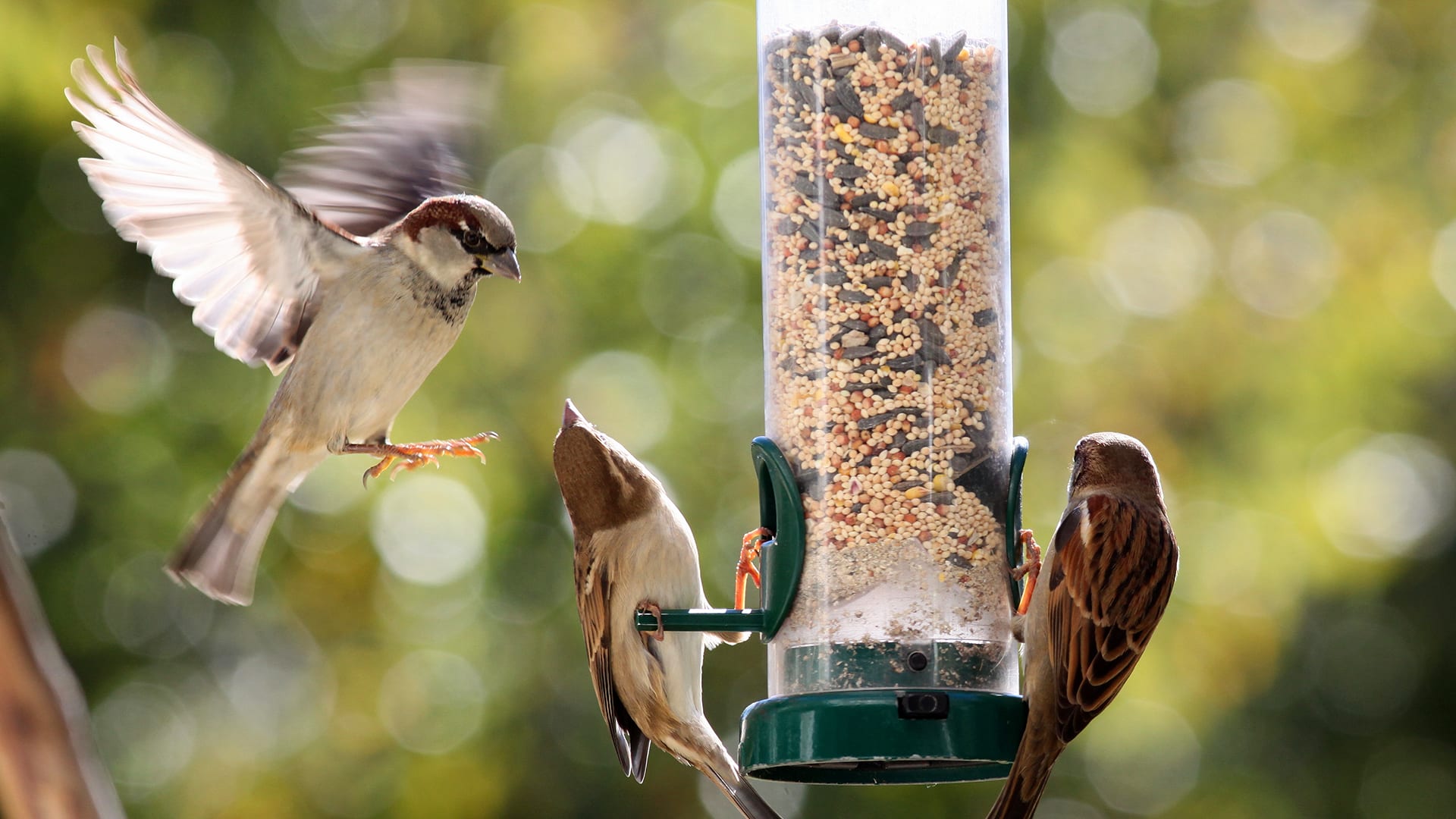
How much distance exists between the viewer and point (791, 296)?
5277mm

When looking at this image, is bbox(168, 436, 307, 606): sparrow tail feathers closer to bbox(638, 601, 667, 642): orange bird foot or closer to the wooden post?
bbox(638, 601, 667, 642): orange bird foot

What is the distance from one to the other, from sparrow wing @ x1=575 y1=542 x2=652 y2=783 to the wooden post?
334 centimetres

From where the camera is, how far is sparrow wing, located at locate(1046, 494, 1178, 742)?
4.86 metres

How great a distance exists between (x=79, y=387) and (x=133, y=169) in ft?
13.6

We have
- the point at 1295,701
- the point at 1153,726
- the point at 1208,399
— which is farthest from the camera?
the point at 1295,701

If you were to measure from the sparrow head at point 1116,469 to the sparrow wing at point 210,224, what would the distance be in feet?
8.03

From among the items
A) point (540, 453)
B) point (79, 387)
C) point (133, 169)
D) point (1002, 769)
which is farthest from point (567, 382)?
point (1002, 769)

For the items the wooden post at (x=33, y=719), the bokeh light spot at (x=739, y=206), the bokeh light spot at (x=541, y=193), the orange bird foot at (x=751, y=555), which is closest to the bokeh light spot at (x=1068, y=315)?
the bokeh light spot at (x=739, y=206)

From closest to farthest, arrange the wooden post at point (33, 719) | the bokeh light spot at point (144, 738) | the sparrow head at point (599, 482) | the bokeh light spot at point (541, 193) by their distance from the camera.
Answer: the wooden post at point (33, 719) → the sparrow head at point (599, 482) → the bokeh light spot at point (144, 738) → the bokeh light spot at point (541, 193)

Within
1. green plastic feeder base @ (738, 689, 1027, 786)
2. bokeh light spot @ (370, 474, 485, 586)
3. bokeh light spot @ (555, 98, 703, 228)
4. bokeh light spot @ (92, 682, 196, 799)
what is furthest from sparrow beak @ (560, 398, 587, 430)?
bokeh light spot @ (92, 682, 196, 799)

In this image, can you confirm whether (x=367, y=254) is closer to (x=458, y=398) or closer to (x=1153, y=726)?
(x=458, y=398)

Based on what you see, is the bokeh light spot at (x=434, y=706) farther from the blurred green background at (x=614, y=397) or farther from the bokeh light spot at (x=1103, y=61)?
the bokeh light spot at (x=1103, y=61)

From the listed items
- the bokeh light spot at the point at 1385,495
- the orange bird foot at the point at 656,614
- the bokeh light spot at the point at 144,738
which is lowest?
the bokeh light spot at the point at 144,738

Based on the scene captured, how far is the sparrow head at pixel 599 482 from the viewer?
5.64 meters
